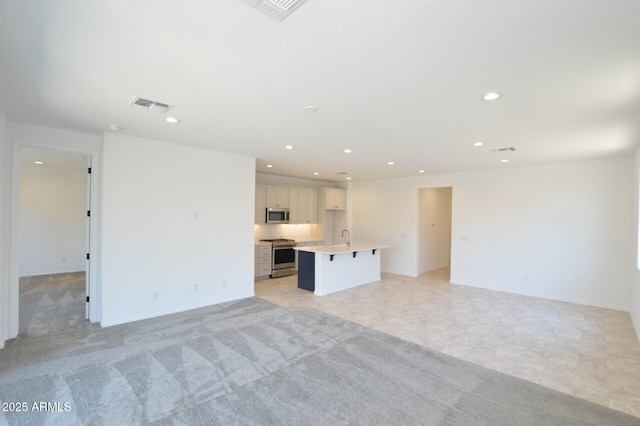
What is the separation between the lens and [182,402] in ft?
8.27

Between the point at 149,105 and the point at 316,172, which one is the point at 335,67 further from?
the point at 316,172

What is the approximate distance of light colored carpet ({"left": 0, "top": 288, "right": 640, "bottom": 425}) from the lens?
2.38 meters

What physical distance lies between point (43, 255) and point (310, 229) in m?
6.71

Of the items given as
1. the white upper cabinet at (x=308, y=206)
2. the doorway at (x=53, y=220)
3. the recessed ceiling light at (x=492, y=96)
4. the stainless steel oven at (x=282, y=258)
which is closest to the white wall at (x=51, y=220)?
the doorway at (x=53, y=220)

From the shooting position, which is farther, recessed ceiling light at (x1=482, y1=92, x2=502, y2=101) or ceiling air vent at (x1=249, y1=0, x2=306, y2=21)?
recessed ceiling light at (x1=482, y1=92, x2=502, y2=101)

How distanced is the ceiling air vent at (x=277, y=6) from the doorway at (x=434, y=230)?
704cm

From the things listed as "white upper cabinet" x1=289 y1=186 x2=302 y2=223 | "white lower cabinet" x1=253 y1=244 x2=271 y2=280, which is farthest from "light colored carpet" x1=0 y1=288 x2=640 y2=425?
"white upper cabinet" x1=289 y1=186 x2=302 y2=223

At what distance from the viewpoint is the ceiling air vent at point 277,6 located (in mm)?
1503

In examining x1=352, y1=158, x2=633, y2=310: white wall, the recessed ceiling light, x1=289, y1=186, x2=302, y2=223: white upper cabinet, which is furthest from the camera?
x1=289, y1=186, x2=302, y2=223: white upper cabinet

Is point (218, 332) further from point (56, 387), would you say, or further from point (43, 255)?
point (43, 255)

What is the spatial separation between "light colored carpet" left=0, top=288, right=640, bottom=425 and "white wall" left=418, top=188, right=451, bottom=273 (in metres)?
4.99

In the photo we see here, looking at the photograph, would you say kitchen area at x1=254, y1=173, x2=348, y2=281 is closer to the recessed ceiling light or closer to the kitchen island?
the kitchen island

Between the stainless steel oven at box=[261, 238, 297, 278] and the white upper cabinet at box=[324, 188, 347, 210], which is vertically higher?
the white upper cabinet at box=[324, 188, 347, 210]

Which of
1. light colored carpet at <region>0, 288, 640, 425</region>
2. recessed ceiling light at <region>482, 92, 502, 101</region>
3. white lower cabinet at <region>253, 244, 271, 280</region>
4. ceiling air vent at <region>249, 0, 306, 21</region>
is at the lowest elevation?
light colored carpet at <region>0, 288, 640, 425</region>
